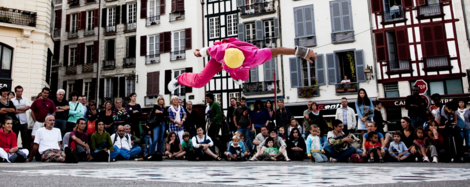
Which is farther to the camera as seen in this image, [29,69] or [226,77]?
[226,77]

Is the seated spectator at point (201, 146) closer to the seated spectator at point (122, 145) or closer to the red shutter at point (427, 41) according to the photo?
the seated spectator at point (122, 145)

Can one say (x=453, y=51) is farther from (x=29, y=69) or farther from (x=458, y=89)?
(x=29, y=69)

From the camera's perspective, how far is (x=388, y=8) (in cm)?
2120

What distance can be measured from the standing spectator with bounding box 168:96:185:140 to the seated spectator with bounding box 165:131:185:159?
0.76ft

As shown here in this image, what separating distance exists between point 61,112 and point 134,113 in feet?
5.95

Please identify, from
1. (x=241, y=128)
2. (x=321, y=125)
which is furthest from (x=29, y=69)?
(x=321, y=125)

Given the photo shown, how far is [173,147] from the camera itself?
10.2 metres

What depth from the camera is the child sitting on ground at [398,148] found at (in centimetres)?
824

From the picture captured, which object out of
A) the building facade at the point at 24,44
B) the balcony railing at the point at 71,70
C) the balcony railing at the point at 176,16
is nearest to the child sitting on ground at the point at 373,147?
the building facade at the point at 24,44

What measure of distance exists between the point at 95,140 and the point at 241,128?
13.2 ft

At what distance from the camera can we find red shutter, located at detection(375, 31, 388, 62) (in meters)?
20.8

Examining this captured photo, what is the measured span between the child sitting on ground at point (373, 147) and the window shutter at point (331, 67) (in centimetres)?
1344

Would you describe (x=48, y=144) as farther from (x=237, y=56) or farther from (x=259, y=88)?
(x=259, y=88)

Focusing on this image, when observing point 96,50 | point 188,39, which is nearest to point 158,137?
point 188,39
